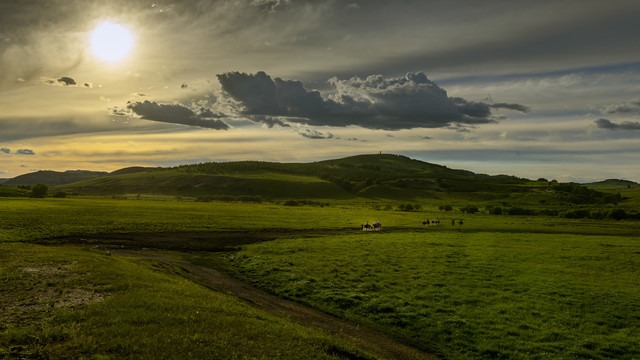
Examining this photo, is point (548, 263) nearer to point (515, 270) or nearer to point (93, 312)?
point (515, 270)

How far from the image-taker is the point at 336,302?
2667 centimetres

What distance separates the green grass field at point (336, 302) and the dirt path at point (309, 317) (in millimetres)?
1146

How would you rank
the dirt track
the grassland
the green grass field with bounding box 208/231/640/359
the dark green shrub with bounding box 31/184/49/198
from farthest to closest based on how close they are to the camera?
1. the dark green shrub with bounding box 31/184/49/198
2. the green grass field with bounding box 208/231/640/359
3. the dirt track
4. the grassland

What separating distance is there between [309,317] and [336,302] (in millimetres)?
3705

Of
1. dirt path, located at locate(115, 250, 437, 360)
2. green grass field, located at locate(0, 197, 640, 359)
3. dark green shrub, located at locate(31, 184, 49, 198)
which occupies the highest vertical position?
dark green shrub, located at locate(31, 184, 49, 198)

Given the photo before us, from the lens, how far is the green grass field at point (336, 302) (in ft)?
50.0

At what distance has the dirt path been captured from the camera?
1939 cm

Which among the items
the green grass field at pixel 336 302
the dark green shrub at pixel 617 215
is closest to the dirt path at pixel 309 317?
the green grass field at pixel 336 302

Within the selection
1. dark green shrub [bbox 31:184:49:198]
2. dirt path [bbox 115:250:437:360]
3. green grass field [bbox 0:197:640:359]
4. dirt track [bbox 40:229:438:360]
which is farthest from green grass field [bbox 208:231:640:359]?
dark green shrub [bbox 31:184:49:198]

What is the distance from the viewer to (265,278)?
111 ft

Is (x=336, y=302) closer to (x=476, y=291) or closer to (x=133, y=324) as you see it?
(x=476, y=291)

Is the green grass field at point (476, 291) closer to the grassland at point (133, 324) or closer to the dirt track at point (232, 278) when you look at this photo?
the dirt track at point (232, 278)

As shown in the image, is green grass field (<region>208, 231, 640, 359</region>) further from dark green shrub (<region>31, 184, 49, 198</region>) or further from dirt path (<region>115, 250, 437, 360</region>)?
dark green shrub (<region>31, 184, 49, 198</region>)

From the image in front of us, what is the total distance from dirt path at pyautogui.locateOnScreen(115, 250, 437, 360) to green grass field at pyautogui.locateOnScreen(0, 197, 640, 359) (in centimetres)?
115
